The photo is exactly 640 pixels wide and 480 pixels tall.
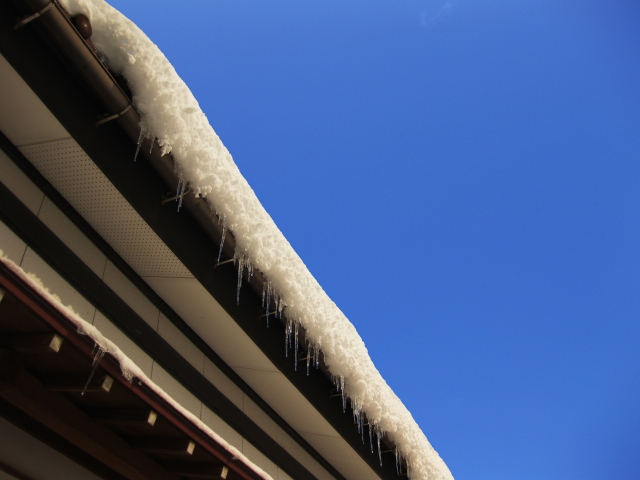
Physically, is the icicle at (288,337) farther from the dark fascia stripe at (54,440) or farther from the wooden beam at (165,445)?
the dark fascia stripe at (54,440)

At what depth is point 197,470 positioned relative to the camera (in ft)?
8.86

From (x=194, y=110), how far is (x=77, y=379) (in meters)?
1.53

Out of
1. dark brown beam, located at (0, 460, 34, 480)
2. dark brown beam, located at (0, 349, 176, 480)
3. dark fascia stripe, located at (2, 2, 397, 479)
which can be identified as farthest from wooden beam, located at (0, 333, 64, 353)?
dark fascia stripe, located at (2, 2, 397, 479)

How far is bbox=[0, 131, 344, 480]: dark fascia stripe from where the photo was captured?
244 centimetres

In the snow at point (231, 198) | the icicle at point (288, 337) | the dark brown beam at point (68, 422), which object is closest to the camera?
the dark brown beam at point (68, 422)

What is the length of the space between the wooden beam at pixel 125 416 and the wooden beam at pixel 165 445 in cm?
28

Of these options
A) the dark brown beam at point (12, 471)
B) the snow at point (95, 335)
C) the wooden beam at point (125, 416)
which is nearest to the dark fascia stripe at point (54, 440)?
the dark brown beam at point (12, 471)

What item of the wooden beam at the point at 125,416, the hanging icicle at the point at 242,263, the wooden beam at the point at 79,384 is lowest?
the wooden beam at the point at 125,416

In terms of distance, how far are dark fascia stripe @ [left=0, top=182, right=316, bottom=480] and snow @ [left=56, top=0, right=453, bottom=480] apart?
0.82 m

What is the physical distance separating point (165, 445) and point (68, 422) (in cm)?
54

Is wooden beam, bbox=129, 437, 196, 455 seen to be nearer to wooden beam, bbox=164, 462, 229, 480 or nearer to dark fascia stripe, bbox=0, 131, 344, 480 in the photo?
wooden beam, bbox=164, 462, 229, 480

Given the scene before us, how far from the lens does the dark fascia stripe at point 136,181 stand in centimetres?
209

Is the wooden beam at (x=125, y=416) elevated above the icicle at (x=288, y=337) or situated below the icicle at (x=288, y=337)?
below

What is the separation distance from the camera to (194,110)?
2.37m
